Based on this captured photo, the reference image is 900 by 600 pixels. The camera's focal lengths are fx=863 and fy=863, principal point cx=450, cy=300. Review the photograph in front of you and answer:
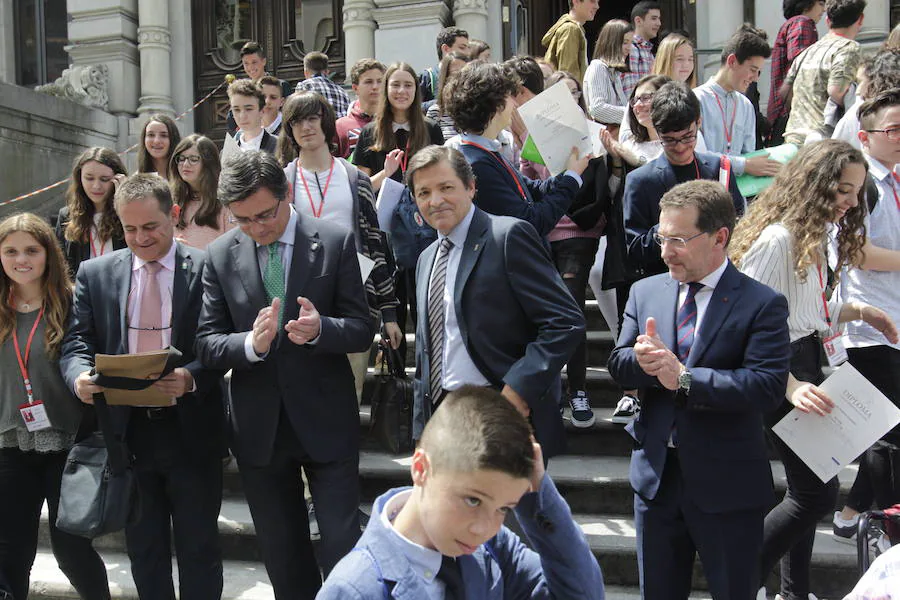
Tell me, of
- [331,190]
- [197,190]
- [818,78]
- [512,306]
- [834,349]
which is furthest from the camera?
[818,78]

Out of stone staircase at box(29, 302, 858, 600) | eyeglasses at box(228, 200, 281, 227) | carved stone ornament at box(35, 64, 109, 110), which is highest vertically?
carved stone ornament at box(35, 64, 109, 110)

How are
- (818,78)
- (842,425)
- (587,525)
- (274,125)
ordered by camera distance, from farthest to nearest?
(274,125) < (818,78) < (587,525) < (842,425)

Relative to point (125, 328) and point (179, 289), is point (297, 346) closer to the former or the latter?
point (179, 289)

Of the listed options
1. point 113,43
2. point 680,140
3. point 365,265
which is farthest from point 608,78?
point 113,43

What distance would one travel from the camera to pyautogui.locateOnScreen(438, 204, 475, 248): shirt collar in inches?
131

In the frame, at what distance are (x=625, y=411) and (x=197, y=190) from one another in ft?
9.02

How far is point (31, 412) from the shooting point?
3756mm

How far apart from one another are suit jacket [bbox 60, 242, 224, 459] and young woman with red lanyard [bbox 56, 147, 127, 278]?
818mm

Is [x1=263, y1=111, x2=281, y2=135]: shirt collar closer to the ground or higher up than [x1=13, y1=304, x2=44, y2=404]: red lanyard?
higher up

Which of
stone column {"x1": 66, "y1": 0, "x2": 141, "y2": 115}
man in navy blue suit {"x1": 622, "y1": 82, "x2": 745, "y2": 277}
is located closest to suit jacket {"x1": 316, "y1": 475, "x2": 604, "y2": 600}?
man in navy blue suit {"x1": 622, "y1": 82, "x2": 745, "y2": 277}

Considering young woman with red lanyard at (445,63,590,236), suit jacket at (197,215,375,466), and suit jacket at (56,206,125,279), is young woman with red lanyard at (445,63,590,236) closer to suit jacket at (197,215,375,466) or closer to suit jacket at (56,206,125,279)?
suit jacket at (197,215,375,466)

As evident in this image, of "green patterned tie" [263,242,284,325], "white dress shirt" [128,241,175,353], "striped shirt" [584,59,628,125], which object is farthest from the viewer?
"striped shirt" [584,59,628,125]

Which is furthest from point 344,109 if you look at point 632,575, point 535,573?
point 535,573

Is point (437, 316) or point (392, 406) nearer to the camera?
point (437, 316)
